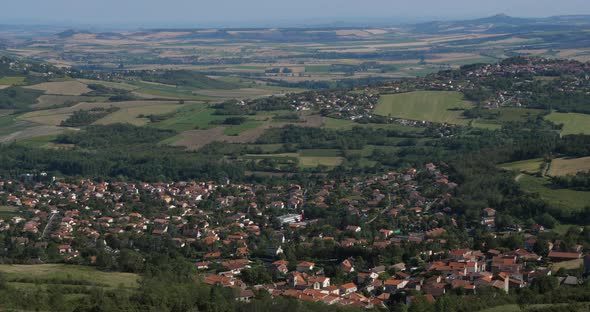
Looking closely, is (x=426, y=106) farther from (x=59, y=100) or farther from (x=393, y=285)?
(x=393, y=285)

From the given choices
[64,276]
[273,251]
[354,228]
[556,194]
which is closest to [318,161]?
[354,228]

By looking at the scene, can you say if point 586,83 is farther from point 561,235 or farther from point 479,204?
point 561,235

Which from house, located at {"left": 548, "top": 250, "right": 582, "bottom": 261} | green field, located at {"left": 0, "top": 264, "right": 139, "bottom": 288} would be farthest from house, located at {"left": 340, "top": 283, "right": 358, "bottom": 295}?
house, located at {"left": 548, "top": 250, "right": 582, "bottom": 261}

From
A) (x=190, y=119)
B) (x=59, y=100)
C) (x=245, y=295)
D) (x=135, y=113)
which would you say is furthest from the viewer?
(x=59, y=100)

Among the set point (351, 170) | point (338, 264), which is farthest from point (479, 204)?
point (351, 170)

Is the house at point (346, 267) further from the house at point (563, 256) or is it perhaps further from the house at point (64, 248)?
the house at point (64, 248)

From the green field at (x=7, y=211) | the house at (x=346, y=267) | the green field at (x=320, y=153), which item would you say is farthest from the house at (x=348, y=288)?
the green field at (x=320, y=153)

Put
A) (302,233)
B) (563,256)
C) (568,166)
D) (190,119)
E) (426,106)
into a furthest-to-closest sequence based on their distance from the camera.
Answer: (190,119) → (426,106) → (568,166) → (302,233) → (563,256)

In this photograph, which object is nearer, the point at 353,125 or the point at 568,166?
the point at 568,166
